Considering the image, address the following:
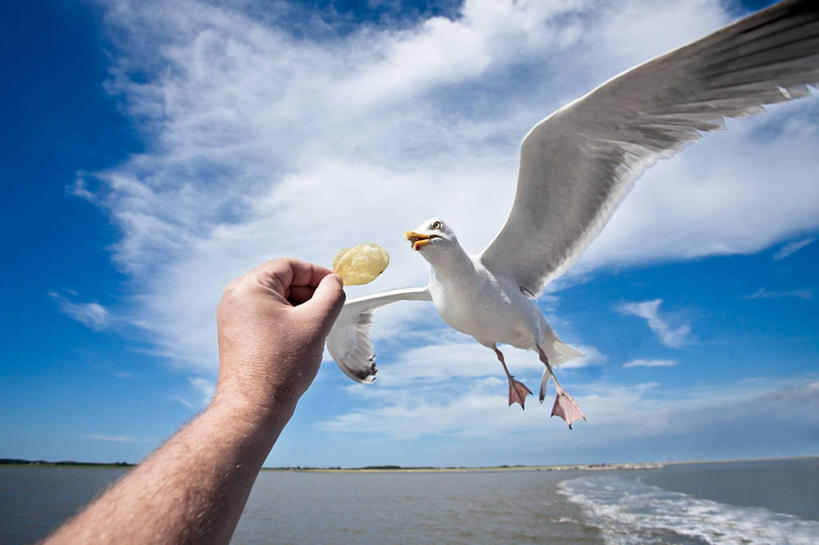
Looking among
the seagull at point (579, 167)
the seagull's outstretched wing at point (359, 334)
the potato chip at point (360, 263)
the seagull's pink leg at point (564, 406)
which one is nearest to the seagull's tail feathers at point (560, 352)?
the seagull at point (579, 167)

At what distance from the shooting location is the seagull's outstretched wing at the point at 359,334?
16.5 ft

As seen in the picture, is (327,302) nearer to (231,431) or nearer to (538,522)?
(231,431)

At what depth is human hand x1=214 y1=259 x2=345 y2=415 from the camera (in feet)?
3.42

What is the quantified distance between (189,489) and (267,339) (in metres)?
0.34

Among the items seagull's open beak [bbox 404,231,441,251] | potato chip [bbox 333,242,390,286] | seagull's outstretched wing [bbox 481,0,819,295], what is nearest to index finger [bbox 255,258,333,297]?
potato chip [bbox 333,242,390,286]

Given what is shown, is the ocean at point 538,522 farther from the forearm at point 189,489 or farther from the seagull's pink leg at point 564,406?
the forearm at point 189,489

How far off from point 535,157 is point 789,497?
2340cm

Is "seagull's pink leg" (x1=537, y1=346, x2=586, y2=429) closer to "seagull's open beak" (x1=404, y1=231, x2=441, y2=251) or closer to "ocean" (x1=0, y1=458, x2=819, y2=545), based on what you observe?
"seagull's open beak" (x1=404, y1=231, x2=441, y2=251)

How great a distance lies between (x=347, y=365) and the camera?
5102 mm

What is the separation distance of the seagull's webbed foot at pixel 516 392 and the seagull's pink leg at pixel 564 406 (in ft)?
1.11

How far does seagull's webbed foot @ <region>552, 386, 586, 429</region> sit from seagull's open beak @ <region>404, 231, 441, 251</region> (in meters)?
1.60

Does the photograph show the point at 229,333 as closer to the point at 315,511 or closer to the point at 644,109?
the point at 644,109

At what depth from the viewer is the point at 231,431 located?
3.10 feet

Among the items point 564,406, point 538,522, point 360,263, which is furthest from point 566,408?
point 538,522
